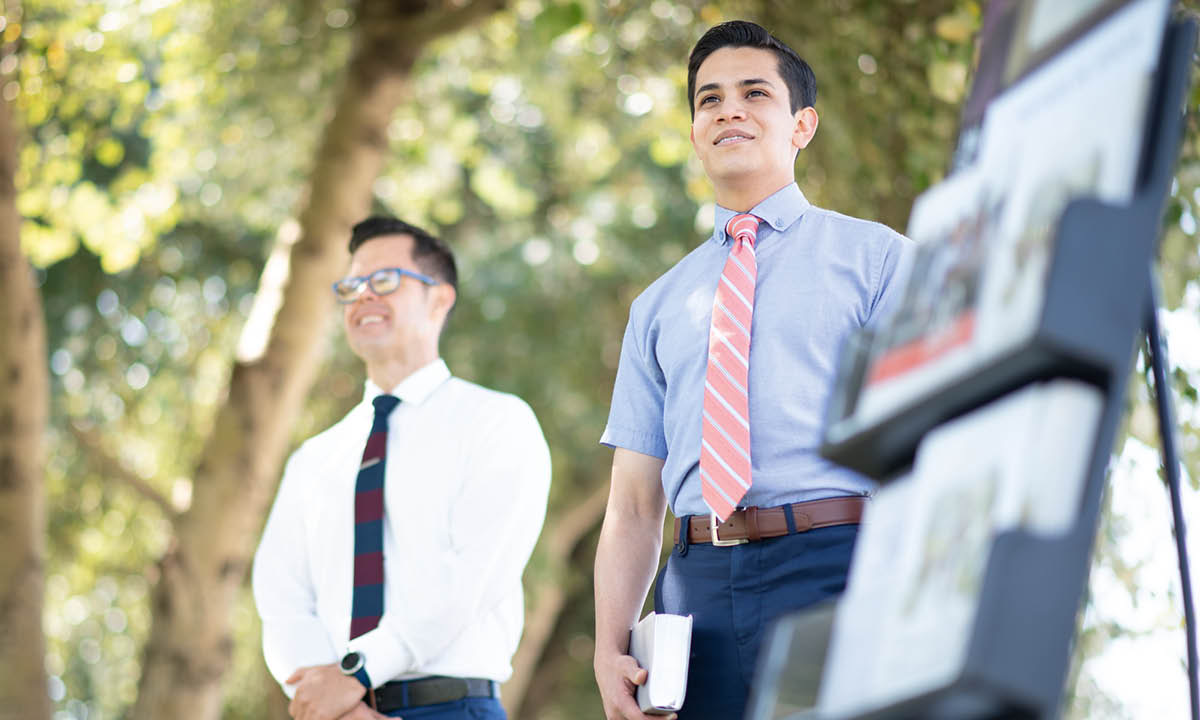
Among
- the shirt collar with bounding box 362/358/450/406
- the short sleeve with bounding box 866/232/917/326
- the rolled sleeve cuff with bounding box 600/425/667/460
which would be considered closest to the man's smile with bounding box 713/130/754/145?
the short sleeve with bounding box 866/232/917/326

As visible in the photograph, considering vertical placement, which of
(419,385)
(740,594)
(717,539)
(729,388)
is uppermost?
(419,385)

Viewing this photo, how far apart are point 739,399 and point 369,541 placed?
4.25 feet

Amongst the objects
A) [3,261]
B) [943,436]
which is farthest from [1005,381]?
[3,261]

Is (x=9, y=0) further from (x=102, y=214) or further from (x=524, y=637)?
(x=524, y=637)

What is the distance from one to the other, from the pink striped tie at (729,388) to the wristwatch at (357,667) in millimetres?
1154

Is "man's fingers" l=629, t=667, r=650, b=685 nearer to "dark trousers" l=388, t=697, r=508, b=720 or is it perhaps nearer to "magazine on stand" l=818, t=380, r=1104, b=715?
"dark trousers" l=388, t=697, r=508, b=720

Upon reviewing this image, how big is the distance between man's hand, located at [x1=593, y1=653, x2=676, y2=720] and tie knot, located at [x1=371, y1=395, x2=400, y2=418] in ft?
4.17

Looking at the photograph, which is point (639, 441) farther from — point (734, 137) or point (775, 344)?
point (734, 137)

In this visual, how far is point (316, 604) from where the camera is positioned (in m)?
3.60

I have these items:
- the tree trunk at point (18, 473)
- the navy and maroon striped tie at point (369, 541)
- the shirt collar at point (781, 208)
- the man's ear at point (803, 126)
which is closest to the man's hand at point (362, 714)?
the navy and maroon striped tie at point (369, 541)

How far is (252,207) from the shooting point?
914 cm

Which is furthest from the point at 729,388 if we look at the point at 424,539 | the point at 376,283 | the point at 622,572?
the point at 376,283

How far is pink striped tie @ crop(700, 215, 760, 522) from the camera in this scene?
243 centimetres

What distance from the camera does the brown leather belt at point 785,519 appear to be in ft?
7.87
